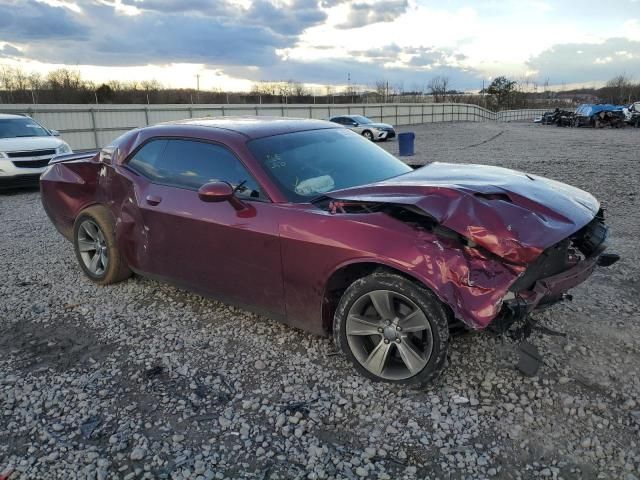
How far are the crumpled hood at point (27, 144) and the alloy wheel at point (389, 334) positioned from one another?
994 cm

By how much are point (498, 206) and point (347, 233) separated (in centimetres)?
92

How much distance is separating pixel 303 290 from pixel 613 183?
9.01 metres

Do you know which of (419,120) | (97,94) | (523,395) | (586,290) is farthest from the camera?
(419,120)

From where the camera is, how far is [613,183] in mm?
9836

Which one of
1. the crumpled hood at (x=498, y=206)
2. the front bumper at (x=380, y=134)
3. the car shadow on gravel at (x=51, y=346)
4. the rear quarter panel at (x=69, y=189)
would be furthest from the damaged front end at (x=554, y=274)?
the front bumper at (x=380, y=134)

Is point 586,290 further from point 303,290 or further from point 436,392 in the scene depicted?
point 303,290

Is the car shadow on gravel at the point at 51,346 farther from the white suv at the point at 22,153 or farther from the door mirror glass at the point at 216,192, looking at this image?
the white suv at the point at 22,153

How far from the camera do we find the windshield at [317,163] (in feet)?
11.6

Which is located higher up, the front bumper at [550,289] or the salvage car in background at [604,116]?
the salvage car in background at [604,116]

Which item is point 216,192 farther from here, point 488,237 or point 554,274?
point 554,274

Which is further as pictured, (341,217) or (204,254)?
(204,254)

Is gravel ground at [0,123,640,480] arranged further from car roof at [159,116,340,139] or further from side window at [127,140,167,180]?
car roof at [159,116,340,139]

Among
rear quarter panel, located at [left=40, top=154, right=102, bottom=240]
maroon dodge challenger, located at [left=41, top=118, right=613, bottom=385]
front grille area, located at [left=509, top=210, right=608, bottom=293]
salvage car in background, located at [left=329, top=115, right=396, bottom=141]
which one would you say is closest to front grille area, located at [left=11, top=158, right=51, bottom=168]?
rear quarter panel, located at [left=40, top=154, right=102, bottom=240]

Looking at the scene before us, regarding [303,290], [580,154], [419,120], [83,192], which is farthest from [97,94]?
[303,290]
